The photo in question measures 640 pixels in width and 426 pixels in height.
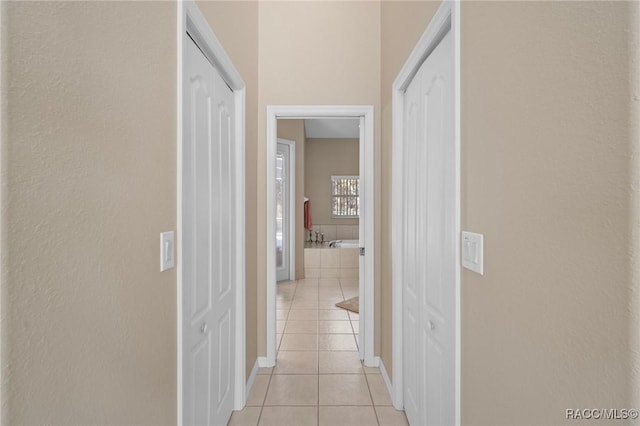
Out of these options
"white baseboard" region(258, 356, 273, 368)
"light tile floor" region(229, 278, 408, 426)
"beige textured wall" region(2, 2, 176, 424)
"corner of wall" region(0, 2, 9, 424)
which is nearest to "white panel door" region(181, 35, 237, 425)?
"beige textured wall" region(2, 2, 176, 424)

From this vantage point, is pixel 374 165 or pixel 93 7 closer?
pixel 93 7

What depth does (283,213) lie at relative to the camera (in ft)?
17.7

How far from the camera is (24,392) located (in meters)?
0.55

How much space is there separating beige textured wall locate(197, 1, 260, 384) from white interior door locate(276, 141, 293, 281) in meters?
2.91

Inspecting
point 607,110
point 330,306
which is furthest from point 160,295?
point 330,306

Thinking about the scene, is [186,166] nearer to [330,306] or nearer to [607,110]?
[607,110]

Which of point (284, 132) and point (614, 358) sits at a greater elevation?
point (284, 132)

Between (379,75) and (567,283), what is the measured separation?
222 cm

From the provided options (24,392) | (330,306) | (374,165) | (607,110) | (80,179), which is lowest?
(330,306)

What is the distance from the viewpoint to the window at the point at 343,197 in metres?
7.43

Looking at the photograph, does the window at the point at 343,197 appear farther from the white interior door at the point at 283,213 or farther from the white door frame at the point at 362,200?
the white door frame at the point at 362,200

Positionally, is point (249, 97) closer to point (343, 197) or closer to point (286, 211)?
point (286, 211)

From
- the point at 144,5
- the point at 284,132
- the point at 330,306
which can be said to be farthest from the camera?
the point at 284,132

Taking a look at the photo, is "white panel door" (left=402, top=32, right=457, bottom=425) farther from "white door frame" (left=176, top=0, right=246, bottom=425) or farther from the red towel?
the red towel
